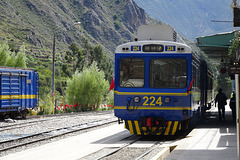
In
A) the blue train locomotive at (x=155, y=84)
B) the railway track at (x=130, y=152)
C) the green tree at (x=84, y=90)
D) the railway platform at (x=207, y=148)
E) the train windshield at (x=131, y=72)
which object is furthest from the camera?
the green tree at (x=84, y=90)

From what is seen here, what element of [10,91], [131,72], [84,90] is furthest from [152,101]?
[84,90]

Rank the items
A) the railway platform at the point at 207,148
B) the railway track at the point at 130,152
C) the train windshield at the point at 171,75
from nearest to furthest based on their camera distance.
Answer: the railway platform at the point at 207,148
the railway track at the point at 130,152
the train windshield at the point at 171,75

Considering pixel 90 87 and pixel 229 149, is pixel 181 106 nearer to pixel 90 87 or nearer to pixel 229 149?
pixel 229 149

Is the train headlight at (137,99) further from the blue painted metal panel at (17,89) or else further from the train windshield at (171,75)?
the blue painted metal panel at (17,89)

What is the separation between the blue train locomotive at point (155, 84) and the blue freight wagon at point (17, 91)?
12522 mm

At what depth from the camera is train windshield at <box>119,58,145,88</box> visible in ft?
47.8

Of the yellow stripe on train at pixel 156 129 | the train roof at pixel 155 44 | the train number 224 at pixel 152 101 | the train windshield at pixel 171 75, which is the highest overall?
the train roof at pixel 155 44

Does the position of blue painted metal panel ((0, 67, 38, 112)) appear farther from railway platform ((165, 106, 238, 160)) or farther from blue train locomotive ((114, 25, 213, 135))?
railway platform ((165, 106, 238, 160))

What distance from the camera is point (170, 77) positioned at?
47.4ft

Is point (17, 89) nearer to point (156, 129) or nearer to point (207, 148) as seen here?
point (156, 129)

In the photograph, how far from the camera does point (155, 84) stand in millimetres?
14484

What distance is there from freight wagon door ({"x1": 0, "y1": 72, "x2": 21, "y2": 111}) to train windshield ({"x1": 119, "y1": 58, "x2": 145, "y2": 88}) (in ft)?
40.9

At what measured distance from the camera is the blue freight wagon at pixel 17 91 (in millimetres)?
25328

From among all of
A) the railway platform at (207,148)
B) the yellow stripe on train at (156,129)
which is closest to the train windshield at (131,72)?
the yellow stripe on train at (156,129)
